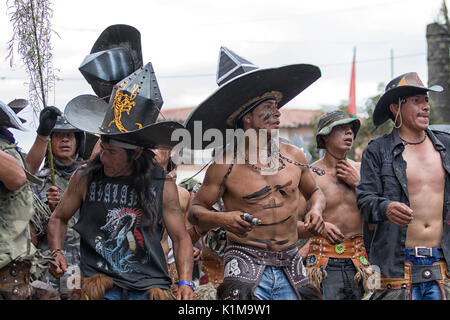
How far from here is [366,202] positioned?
5672 millimetres

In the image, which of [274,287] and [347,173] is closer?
[274,287]

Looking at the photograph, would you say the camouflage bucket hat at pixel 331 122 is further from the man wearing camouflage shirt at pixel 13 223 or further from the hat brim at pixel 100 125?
the man wearing camouflage shirt at pixel 13 223

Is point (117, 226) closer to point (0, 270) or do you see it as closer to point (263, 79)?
point (0, 270)

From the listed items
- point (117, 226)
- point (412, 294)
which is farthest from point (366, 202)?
point (117, 226)

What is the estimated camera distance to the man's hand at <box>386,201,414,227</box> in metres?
5.23

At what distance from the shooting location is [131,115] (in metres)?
4.90

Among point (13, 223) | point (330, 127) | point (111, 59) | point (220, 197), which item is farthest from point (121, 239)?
point (330, 127)

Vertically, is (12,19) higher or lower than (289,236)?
higher

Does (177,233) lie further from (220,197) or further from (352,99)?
(352,99)

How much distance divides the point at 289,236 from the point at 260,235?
0.24 meters

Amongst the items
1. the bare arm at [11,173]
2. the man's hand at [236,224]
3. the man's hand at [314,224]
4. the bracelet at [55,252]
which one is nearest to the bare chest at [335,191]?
the man's hand at [314,224]

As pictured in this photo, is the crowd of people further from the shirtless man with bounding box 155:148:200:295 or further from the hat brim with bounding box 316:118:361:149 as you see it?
the shirtless man with bounding box 155:148:200:295

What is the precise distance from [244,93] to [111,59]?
3.81ft

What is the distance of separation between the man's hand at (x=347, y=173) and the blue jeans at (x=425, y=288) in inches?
50.5
